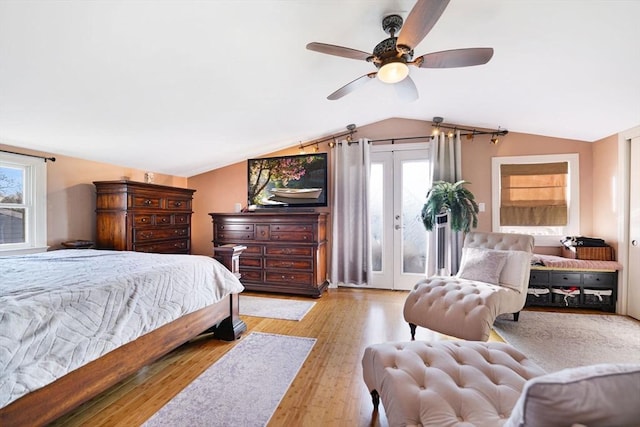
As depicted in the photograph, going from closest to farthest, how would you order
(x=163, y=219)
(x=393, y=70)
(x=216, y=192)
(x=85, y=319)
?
(x=85, y=319)
(x=393, y=70)
(x=163, y=219)
(x=216, y=192)

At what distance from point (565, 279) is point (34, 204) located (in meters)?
6.08

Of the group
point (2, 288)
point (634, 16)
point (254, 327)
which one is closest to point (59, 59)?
point (2, 288)

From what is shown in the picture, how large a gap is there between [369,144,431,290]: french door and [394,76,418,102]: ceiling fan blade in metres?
1.87

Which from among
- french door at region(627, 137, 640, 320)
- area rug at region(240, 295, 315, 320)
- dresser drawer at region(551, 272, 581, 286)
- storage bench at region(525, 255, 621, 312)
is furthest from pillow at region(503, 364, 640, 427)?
french door at region(627, 137, 640, 320)

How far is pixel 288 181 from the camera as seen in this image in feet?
14.7

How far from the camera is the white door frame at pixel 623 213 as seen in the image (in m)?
3.11

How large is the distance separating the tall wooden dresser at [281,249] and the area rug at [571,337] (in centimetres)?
227

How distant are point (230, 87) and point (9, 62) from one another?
1.42 m

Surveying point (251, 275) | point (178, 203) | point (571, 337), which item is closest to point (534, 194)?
point (571, 337)

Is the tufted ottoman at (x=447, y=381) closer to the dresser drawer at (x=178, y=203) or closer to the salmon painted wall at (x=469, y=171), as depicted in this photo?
the salmon painted wall at (x=469, y=171)

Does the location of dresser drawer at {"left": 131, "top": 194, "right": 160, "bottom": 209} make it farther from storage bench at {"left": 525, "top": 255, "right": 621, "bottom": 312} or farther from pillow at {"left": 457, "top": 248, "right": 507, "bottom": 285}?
storage bench at {"left": 525, "top": 255, "right": 621, "bottom": 312}

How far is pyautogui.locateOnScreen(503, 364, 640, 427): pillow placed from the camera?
605 millimetres

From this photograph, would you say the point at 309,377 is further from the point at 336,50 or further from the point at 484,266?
the point at 336,50

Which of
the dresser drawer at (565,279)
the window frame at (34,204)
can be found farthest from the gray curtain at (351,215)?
the window frame at (34,204)
